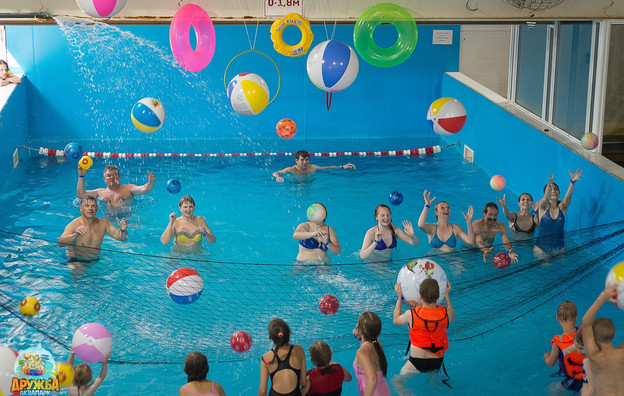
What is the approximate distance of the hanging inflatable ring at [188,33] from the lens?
8.70m

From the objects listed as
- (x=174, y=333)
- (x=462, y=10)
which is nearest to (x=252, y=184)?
(x=462, y=10)

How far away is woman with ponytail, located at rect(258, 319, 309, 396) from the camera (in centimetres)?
500

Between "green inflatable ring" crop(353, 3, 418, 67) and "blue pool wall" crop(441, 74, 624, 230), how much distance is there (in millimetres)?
2624

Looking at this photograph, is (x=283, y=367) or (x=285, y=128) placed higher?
(x=285, y=128)

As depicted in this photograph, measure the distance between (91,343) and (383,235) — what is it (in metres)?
3.91

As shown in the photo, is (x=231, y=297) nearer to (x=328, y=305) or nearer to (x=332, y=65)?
(x=328, y=305)

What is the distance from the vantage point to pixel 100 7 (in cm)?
815

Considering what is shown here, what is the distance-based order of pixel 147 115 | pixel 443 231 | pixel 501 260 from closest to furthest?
1. pixel 501 260
2. pixel 443 231
3. pixel 147 115

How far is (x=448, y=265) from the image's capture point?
8.59m

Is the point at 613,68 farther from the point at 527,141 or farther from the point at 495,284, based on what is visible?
the point at 495,284

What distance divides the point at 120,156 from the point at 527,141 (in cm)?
758

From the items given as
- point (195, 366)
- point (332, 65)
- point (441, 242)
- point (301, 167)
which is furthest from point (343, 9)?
point (195, 366)

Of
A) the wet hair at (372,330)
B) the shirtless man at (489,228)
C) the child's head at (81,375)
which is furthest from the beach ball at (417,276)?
the shirtless man at (489,228)

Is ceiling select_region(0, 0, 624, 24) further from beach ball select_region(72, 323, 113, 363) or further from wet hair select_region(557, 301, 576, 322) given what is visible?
wet hair select_region(557, 301, 576, 322)
